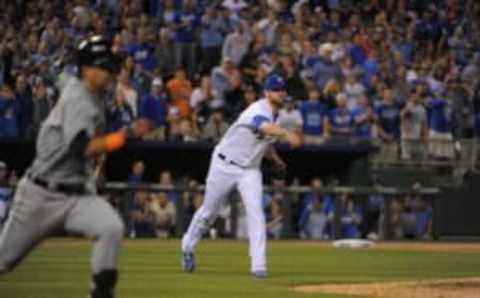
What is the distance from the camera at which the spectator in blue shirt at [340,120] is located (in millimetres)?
22656

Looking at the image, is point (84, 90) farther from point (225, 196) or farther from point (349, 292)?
point (225, 196)

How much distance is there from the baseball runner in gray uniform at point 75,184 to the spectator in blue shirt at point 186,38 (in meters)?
15.2

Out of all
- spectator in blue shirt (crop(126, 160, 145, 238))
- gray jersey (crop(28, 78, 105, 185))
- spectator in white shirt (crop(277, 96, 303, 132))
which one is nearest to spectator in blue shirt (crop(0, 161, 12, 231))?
Result: spectator in blue shirt (crop(126, 160, 145, 238))

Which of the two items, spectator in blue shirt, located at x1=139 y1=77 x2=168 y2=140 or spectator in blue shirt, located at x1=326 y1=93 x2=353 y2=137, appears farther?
spectator in blue shirt, located at x1=326 y1=93 x2=353 y2=137

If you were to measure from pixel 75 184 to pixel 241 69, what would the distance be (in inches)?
598

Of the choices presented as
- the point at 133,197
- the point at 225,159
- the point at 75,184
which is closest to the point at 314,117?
the point at 133,197

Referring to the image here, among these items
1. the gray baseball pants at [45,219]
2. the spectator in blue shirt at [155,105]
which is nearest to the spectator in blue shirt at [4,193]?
the spectator in blue shirt at [155,105]

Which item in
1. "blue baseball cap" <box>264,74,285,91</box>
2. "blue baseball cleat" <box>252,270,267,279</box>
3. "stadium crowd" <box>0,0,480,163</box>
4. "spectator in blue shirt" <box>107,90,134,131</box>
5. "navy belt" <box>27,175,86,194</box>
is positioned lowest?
"blue baseball cleat" <box>252,270,267,279</box>

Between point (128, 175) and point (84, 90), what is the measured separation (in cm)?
1523

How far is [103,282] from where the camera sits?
786 centimetres

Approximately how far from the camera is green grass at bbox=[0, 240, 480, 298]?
38.9 feet

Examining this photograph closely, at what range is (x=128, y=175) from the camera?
23.2 meters

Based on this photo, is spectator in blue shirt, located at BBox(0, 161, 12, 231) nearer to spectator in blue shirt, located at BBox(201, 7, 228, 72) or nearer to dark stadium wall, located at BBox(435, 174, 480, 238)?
spectator in blue shirt, located at BBox(201, 7, 228, 72)

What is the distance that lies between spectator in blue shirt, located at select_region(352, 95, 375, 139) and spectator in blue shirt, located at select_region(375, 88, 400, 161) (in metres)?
0.20
